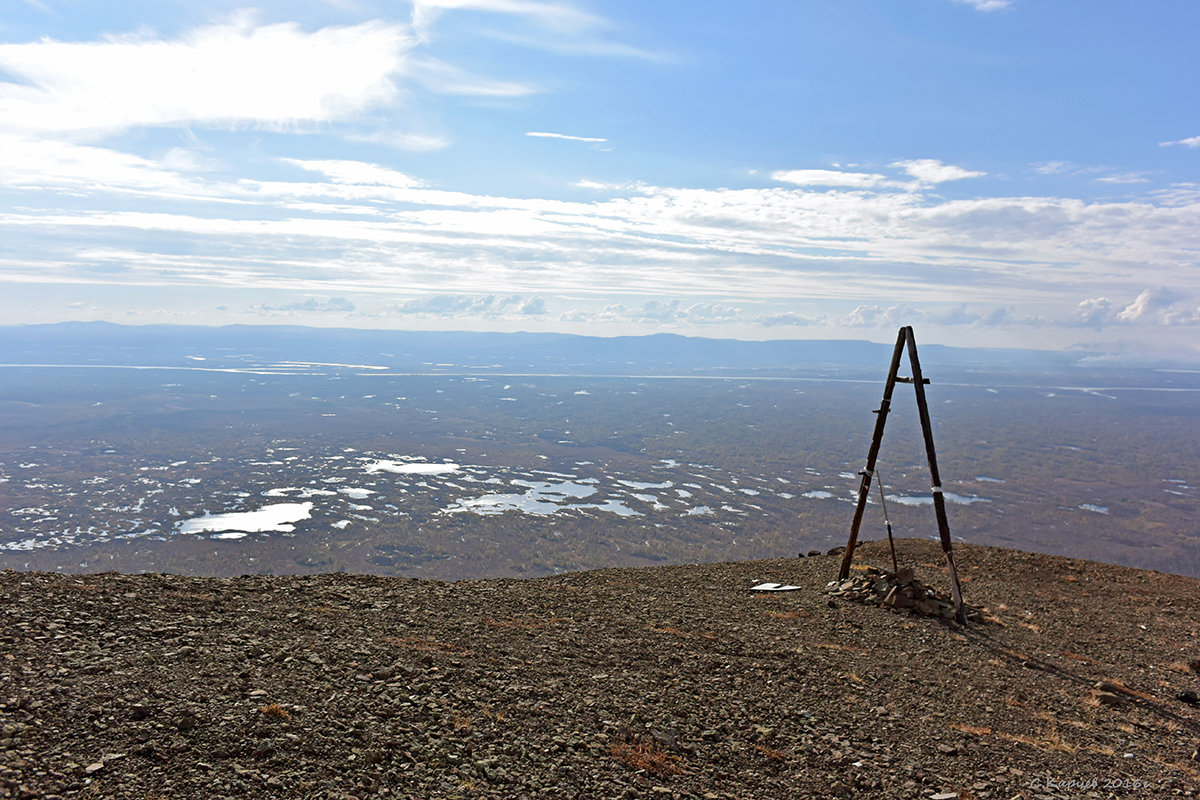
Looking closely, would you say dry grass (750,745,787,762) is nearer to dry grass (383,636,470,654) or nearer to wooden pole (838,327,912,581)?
dry grass (383,636,470,654)

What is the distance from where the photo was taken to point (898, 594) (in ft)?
50.6

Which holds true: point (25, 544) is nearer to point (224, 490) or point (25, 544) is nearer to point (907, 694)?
point (224, 490)

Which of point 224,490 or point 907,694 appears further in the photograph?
point 224,490

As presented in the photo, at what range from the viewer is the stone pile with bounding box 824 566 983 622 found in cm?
1529

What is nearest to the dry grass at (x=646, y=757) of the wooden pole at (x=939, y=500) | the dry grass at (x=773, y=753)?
the dry grass at (x=773, y=753)

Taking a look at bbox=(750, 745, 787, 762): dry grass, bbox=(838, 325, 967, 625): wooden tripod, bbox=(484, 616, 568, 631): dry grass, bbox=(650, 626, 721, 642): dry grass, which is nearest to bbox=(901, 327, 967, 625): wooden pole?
bbox=(838, 325, 967, 625): wooden tripod

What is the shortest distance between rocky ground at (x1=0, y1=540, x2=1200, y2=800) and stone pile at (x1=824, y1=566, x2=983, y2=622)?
41cm

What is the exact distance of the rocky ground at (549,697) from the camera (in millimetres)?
6852

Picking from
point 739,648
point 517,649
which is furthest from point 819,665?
point 517,649

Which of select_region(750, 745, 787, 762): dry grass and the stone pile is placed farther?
the stone pile

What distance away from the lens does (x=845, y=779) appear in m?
8.01

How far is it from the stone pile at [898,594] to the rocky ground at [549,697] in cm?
41

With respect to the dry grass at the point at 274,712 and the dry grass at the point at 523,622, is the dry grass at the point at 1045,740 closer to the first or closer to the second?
the dry grass at the point at 523,622

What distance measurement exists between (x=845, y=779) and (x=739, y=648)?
403 centimetres
